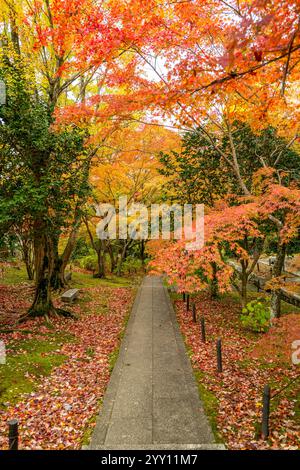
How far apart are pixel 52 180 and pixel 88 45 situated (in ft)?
16.1

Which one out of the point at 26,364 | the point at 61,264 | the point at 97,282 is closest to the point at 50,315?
the point at 26,364

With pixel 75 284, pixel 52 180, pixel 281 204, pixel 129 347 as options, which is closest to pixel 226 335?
pixel 129 347

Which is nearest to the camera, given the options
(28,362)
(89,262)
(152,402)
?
(152,402)

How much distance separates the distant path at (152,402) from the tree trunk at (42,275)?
141 inches

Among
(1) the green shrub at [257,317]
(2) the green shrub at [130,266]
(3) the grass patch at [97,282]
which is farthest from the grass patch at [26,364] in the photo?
(2) the green shrub at [130,266]

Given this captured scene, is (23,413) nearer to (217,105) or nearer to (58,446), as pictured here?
(58,446)

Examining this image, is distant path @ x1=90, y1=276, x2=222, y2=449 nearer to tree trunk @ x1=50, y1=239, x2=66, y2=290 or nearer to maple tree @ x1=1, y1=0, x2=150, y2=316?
maple tree @ x1=1, y1=0, x2=150, y2=316

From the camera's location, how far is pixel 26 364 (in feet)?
27.3

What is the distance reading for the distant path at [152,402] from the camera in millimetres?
5590

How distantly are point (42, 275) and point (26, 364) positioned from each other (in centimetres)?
431

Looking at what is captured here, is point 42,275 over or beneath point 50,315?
over

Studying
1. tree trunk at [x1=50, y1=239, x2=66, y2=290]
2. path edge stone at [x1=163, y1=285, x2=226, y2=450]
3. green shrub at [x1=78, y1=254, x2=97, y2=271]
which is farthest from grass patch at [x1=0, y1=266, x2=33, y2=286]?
path edge stone at [x1=163, y1=285, x2=226, y2=450]

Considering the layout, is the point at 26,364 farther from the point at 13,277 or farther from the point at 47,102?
the point at 13,277

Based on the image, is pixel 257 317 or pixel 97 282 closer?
pixel 257 317
